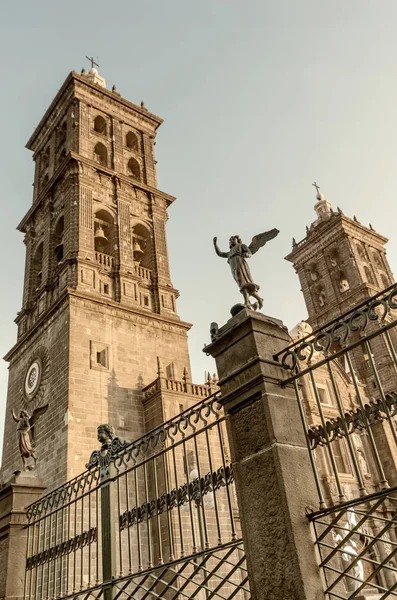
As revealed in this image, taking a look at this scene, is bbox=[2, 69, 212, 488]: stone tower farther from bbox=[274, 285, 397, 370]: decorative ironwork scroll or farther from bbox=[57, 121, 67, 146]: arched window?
bbox=[274, 285, 397, 370]: decorative ironwork scroll

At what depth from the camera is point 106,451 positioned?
7.45m

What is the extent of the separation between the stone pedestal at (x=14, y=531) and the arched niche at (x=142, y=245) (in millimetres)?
16618

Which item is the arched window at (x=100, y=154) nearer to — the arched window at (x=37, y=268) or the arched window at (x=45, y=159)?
the arched window at (x=45, y=159)

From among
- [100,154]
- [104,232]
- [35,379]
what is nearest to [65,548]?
[35,379]

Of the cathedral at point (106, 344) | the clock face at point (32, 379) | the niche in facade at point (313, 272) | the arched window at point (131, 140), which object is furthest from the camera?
the niche in facade at point (313, 272)

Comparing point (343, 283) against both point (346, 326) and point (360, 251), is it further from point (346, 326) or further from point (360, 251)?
point (346, 326)

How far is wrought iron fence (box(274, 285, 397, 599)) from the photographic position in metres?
4.29

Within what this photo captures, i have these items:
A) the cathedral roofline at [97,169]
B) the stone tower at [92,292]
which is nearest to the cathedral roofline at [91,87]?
the stone tower at [92,292]

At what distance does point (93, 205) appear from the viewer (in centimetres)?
2488

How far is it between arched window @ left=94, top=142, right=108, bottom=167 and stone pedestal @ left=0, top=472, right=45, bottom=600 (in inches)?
820

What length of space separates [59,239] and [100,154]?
565cm

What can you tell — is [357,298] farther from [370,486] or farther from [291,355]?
[291,355]

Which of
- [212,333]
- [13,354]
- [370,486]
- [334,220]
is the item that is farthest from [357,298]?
[212,333]

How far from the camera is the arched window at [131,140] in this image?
100ft
